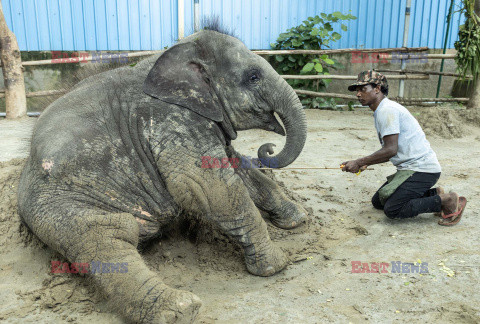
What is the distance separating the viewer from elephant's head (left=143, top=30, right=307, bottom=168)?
2.85m

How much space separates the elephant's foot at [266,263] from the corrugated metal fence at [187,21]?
515cm

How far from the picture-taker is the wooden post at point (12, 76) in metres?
7.08

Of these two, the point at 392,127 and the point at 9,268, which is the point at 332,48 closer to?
the point at 392,127

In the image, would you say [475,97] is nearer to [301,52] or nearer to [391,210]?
[301,52]

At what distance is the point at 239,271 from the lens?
2979 millimetres

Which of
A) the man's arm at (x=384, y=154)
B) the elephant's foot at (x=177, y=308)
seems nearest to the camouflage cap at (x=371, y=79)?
the man's arm at (x=384, y=154)

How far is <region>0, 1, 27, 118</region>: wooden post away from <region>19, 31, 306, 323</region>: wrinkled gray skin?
4.94 metres

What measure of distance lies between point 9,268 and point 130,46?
19.8ft

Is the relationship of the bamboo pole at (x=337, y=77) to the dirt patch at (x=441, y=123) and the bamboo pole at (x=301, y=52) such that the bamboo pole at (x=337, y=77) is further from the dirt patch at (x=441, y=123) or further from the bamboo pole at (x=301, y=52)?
the dirt patch at (x=441, y=123)

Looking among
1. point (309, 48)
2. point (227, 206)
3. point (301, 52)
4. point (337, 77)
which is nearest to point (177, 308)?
point (227, 206)

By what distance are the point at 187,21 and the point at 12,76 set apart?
10.4 ft

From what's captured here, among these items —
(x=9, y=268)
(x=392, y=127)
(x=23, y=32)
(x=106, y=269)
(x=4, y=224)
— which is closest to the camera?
(x=106, y=269)

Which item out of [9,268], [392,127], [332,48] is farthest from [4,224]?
[332,48]

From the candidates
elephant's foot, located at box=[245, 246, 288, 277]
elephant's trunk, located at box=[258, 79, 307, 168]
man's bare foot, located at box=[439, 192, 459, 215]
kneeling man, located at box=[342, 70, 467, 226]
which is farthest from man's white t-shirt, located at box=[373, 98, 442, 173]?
elephant's foot, located at box=[245, 246, 288, 277]
